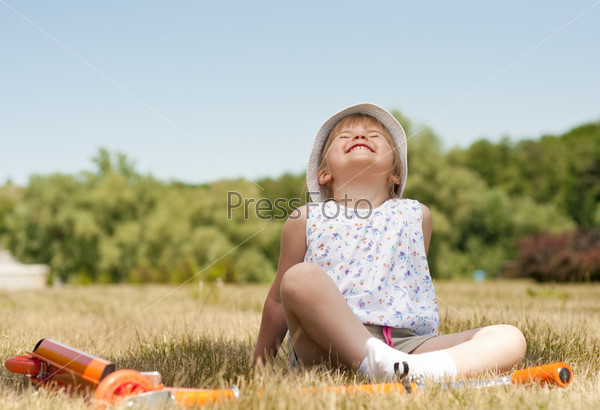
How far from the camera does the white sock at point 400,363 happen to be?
1.66m

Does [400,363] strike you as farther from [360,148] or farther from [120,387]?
[360,148]

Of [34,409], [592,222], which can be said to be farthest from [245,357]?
[592,222]

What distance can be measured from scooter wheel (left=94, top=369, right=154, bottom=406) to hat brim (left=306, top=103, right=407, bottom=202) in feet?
4.51

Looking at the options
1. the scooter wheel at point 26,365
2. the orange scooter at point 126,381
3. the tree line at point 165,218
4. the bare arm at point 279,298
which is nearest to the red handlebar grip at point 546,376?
the orange scooter at point 126,381

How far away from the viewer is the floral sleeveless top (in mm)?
2053

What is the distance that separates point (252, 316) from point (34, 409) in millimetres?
2503

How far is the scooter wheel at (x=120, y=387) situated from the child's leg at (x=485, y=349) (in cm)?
97

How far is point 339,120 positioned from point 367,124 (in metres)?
0.15

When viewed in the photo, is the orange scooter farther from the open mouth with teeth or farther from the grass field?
the open mouth with teeth

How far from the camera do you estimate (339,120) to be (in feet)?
8.51

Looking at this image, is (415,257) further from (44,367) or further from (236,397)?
(44,367)


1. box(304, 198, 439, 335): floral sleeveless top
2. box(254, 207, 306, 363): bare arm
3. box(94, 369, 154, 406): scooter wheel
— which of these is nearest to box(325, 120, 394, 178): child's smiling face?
box(304, 198, 439, 335): floral sleeveless top

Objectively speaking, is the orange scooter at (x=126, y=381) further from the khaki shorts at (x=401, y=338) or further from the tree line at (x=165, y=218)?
the tree line at (x=165, y=218)

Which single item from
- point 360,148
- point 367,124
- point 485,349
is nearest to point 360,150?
point 360,148
